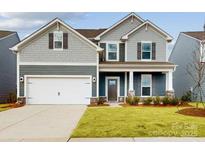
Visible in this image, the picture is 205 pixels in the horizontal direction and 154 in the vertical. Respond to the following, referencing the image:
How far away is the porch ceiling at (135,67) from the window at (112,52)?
1560mm

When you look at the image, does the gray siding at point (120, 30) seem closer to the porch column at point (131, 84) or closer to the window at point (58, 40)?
the porch column at point (131, 84)

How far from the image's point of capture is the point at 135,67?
24219 millimetres

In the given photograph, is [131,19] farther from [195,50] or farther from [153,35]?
[195,50]

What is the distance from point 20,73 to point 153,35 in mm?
9966

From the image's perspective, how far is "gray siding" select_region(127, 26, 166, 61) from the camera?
83.9 ft

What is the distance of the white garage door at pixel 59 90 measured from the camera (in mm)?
23406

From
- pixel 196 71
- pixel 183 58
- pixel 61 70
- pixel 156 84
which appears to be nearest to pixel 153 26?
pixel 156 84

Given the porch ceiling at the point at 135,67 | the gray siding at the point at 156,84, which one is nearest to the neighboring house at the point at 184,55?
the gray siding at the point at 156,84

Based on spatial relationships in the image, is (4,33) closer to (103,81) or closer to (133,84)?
(103,81)

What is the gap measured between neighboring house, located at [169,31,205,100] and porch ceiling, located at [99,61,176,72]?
3793mm

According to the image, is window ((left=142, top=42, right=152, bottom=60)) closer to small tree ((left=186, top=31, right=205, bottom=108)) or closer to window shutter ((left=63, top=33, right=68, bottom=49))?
small tree ((left=186, top=31, right=205, bottom=108))

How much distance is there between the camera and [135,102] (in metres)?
22.2
